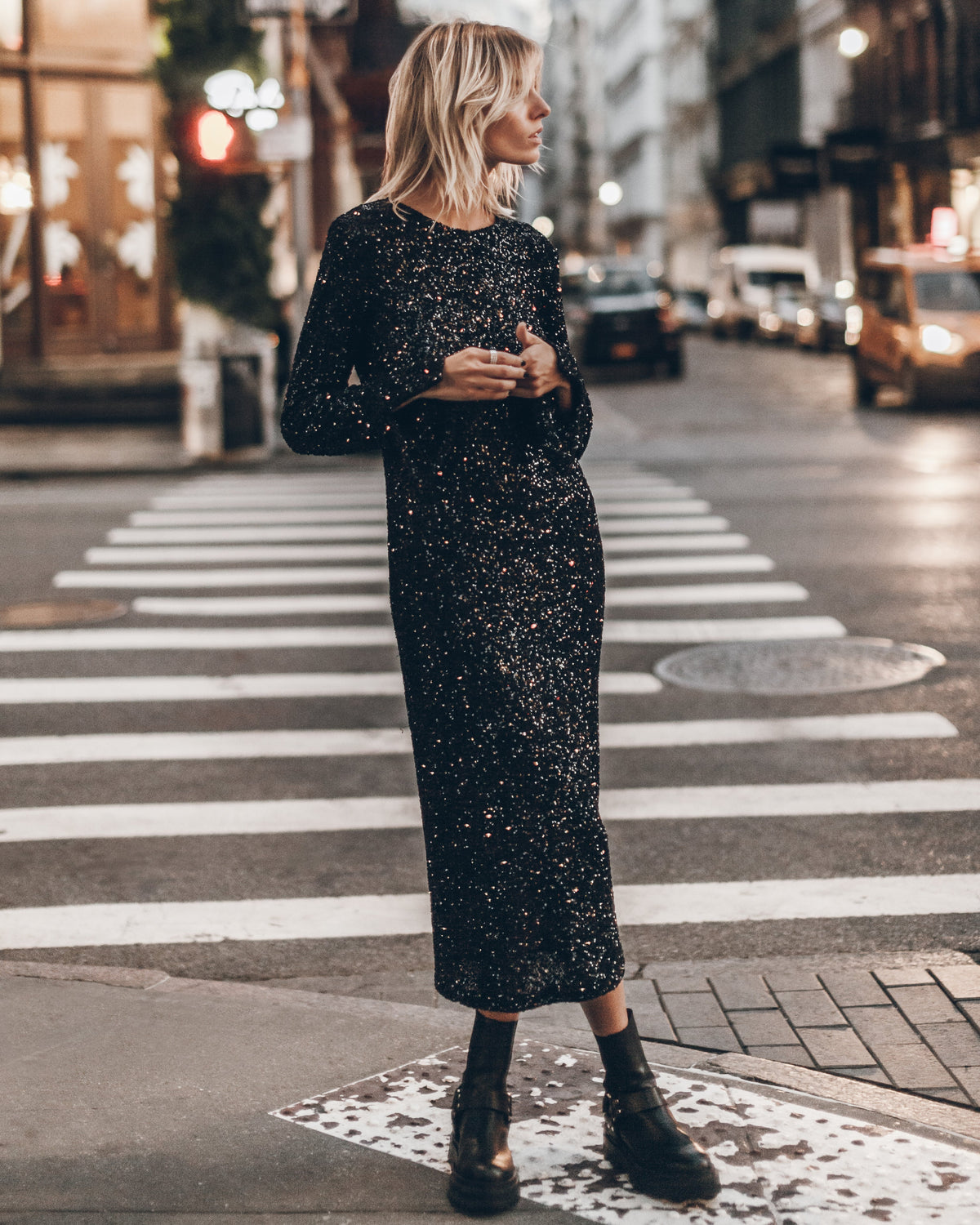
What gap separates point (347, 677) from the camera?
8383 millimetres

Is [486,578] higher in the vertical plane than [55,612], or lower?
higher

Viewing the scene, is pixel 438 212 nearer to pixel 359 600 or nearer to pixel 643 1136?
pixel 643 1136

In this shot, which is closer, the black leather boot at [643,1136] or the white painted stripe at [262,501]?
the black leather boot at [643,1136]

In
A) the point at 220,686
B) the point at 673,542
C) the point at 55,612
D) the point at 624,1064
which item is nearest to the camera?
the point at 624,1064

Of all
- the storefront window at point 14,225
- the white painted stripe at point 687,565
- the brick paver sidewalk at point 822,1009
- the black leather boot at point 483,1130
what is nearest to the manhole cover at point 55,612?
the white painted stripe at point 687,565

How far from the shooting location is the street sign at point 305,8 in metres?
18.3

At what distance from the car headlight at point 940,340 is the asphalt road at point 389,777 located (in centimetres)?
925

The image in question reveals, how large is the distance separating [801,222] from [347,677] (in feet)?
201

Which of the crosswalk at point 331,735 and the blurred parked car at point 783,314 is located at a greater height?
the blurred parked car at point 783,314

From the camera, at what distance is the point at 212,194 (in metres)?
19.8

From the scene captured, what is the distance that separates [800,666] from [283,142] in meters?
11.8

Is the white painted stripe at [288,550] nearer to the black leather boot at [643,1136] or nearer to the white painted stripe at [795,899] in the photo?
the white painted stripe at [795,899]

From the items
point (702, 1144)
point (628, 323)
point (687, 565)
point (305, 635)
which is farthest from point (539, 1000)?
point (628, 323)

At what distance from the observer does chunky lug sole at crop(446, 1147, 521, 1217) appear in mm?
3137
